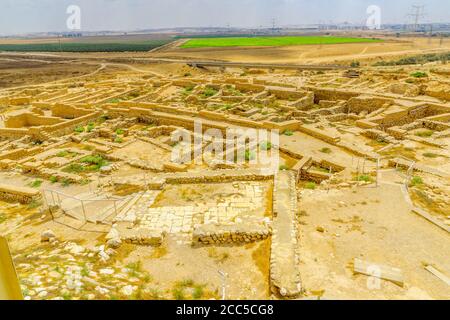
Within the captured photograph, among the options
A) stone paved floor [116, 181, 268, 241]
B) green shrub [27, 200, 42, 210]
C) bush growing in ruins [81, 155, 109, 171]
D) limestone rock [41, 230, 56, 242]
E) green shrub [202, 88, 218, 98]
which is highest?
green shrub [202, 88, 218, 98]

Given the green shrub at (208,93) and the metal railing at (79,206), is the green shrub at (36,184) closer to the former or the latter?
the metal railing at (79,206)

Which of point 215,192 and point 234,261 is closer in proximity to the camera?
point 234,261

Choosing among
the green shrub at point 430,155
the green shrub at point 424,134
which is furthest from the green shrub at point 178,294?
the green shrub at point 424,134

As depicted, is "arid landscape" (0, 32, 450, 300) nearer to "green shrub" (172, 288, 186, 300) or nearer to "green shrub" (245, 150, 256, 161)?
"green shrub" (172, 288, 186, 300)

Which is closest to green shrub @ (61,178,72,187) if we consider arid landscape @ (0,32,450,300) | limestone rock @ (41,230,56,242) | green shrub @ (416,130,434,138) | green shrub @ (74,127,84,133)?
arid landscape @ (0,32,450,300)

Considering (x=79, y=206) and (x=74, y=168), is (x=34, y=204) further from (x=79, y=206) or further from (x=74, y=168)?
(x=74, y=168)

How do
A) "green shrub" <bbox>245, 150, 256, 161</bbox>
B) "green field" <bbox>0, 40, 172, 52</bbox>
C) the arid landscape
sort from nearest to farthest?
the arid landscape
"green shrub" <bbox>245, 150, 256, 161</bbox>
"green field" <bbox>0, 40, 172, 52</bbox>

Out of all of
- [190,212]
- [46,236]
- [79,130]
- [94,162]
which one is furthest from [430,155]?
[79,130]
